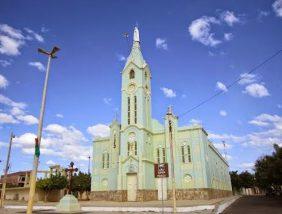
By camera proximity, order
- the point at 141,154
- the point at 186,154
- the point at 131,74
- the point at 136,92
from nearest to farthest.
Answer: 1. the point at 141,154
2. the point at 186,154
3. the point at 136,92
4. the point at 131,74

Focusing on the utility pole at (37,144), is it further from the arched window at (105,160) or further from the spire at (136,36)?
the spire at (136,36)

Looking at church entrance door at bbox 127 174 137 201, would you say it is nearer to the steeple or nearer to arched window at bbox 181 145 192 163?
arched window at bbox 181 145 192 163

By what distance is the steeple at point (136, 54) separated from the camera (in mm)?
48000

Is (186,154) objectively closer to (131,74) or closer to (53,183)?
(131,74)

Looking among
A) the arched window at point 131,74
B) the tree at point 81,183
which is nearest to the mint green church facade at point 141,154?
the arched window at point 131,74

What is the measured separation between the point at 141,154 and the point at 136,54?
62.5 ft

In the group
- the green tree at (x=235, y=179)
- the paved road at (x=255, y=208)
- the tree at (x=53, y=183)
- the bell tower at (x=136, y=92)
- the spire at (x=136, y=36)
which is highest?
the spire at (x=136, y=36)

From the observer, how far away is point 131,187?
40.1 metres

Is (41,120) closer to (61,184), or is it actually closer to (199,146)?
(199,146)

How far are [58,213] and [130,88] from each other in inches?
1113

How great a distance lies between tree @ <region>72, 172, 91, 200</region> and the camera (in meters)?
56.4

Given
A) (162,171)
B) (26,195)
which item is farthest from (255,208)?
(26,195)

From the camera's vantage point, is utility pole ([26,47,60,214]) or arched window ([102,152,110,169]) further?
arched window ([102,152,110,169])

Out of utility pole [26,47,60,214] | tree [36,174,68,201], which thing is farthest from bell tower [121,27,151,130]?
utility pole [26,47,60,214]
